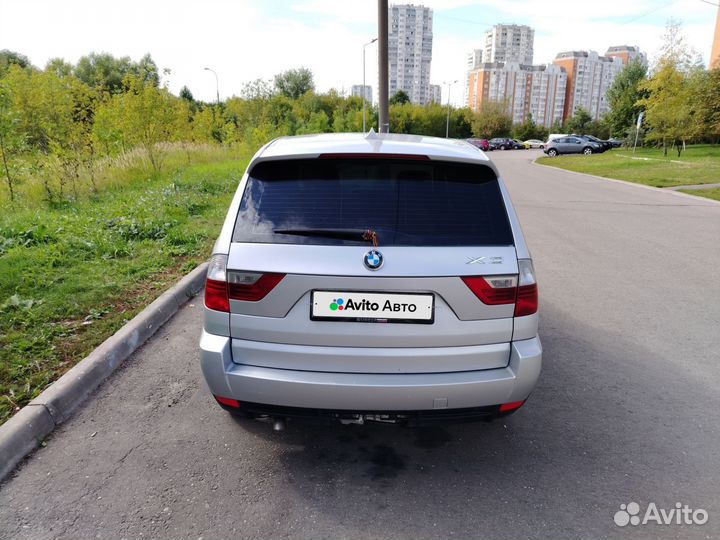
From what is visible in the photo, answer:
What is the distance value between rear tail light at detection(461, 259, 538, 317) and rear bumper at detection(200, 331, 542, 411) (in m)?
0.22

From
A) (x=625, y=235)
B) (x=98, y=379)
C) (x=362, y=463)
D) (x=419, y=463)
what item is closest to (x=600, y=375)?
(x=419, y=463)

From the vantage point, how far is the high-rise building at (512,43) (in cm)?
11469

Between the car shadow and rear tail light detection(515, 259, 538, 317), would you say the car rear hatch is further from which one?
the car shadow

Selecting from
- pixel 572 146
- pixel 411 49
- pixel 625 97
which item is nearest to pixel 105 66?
pixel 572 146

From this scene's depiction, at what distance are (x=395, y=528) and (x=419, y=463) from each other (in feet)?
1.79

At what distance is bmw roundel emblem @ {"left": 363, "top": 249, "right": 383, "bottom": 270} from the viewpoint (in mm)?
A: 2482

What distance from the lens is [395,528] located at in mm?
2389

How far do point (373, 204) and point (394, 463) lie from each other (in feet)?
4.74

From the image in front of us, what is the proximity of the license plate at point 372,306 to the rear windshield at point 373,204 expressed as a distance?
26 centimetres

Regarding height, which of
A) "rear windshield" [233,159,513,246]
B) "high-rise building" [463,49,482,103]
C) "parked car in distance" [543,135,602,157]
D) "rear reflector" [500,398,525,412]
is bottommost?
"parked car in distance" [543,135,602,157]

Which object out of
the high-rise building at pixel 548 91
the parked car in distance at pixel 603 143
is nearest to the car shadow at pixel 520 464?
the parked car in distance at pixel 603 143

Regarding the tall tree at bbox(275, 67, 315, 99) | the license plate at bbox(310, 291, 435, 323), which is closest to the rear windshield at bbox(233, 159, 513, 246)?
the license plate at bbox(310, 291, 435, 323)

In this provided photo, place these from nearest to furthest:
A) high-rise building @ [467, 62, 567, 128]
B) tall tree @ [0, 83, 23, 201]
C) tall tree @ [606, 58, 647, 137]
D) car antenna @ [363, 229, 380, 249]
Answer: car antenna @ [363, 229, 380, 249] → tall tree @ [0, 83, 23, 201] → tall tree @ [606, 58, 647, 137] → high-rise building @ [467, 62, 567, 128]

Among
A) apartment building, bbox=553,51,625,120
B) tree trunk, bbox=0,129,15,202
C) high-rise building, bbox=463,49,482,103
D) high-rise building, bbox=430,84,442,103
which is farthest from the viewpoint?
high-rise building, bbox=463,49,482,103
